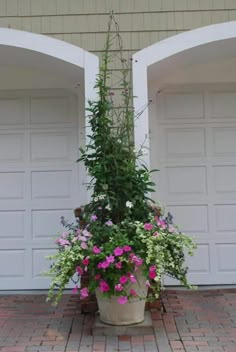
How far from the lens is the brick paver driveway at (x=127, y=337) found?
389 centimetres

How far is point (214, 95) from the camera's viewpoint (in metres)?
5.82

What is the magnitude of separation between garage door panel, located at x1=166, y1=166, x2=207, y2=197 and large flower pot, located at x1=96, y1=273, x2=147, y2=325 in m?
1.81

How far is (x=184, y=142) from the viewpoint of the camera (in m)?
5.80

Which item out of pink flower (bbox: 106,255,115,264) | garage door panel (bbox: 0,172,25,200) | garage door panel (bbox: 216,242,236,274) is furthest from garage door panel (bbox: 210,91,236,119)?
pink flower (bbox: 106,255,115,264)

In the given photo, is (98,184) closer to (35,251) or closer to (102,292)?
(102,292)

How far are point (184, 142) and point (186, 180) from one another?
45 centimetres

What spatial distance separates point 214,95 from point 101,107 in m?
1.93

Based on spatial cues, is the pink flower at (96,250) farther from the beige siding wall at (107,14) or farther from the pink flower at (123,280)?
the beige siding wall at (107,14)

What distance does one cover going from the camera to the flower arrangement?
3.99 m

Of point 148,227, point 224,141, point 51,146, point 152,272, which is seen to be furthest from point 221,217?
point 51,146

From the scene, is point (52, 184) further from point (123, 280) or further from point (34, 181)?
point (123, 280)

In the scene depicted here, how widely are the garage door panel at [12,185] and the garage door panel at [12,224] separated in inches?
7.8

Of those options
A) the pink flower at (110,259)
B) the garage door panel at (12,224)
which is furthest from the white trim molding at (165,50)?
the garage door panel at (12,224)

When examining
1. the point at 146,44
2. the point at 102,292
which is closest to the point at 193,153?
the point at 146,44
